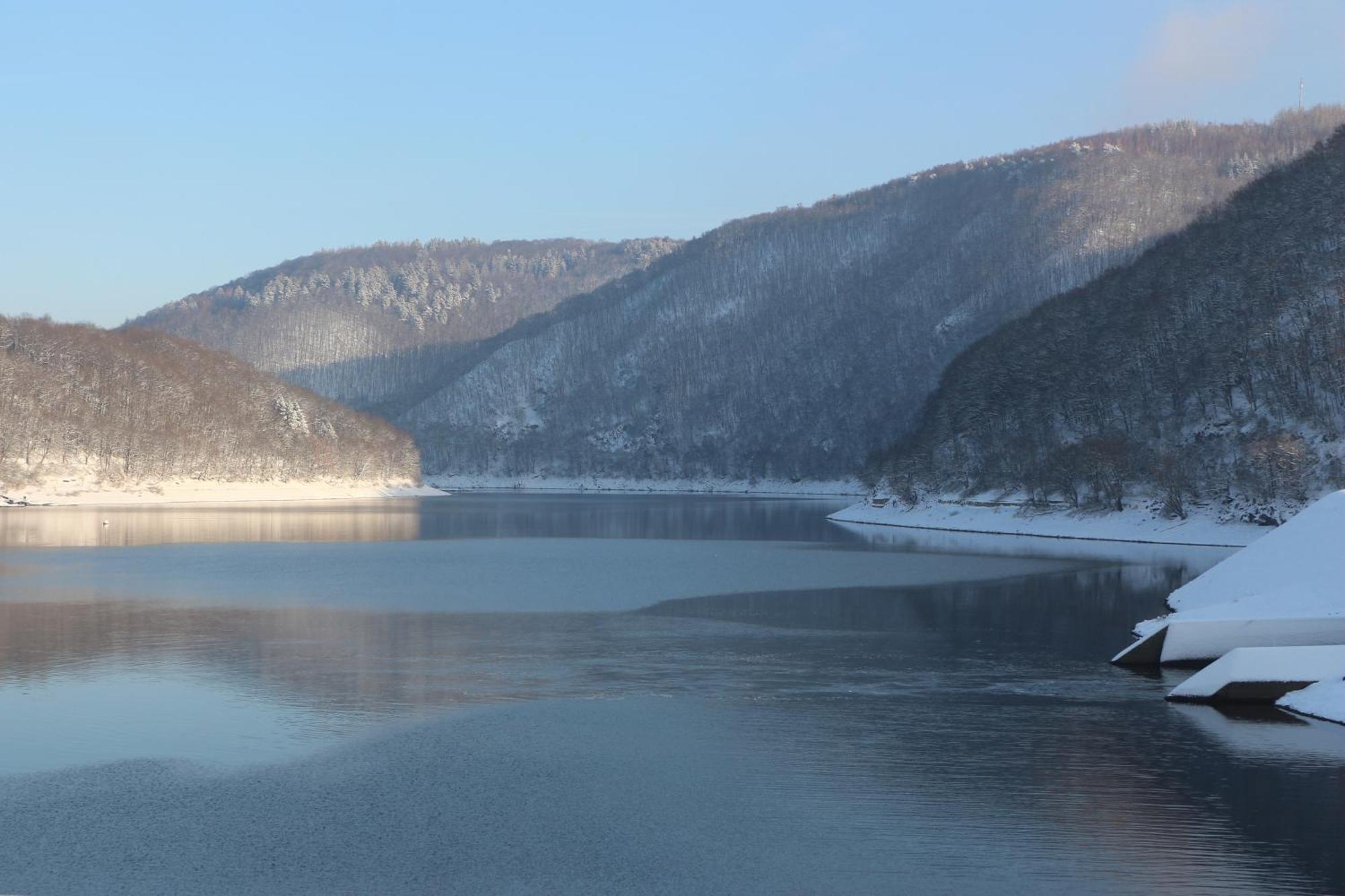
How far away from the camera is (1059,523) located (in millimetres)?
92312

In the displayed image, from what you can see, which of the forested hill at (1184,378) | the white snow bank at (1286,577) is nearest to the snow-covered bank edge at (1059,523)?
the forested hill at (1184,378)

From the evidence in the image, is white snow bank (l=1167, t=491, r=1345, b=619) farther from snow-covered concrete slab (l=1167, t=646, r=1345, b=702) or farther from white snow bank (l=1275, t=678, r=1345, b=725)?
white snow bank (l=1275, t=678, r=1345, b=725)

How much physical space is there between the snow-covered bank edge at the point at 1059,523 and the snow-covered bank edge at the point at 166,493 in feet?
280

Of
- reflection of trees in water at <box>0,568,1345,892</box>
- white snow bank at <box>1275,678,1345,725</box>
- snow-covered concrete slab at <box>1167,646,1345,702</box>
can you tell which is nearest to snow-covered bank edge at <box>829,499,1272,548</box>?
reflection of trees in water at <box>0,568,1345,892</box>

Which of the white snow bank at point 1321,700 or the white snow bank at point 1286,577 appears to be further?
the white snow bank at point 1286,577

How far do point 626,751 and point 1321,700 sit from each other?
13.9 m

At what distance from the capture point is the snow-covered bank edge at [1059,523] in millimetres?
76938

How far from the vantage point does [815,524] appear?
4294 inches

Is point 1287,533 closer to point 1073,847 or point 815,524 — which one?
point 1073,847

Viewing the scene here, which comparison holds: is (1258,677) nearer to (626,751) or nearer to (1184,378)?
(626,751)

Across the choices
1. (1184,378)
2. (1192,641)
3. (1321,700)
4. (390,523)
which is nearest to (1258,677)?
(1321,700)

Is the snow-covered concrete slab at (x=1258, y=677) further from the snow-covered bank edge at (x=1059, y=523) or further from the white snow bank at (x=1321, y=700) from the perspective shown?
the snow-covered bank edge at (x=1059, y=523)


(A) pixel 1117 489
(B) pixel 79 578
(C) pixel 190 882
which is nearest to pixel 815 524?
(A) pixel 1117 489

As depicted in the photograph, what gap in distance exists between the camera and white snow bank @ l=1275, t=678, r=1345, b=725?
2267cm
